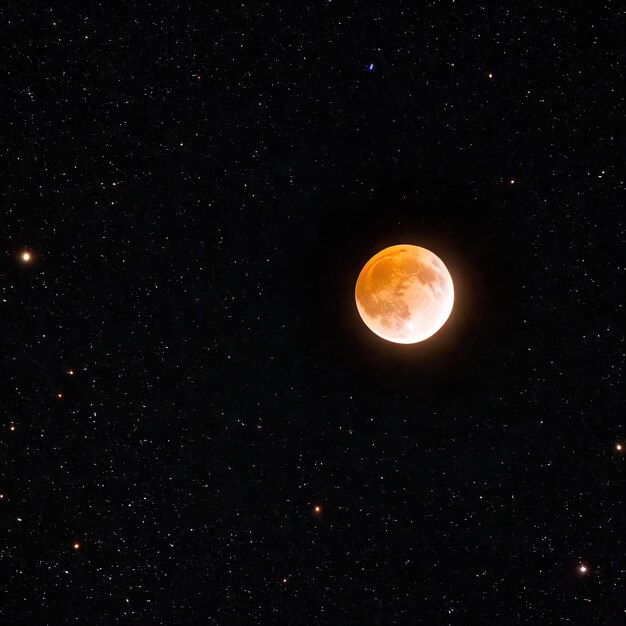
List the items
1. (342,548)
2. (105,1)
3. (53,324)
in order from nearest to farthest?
(105,1), (53,324), (342,548)

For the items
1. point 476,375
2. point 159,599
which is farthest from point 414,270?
point 159,599

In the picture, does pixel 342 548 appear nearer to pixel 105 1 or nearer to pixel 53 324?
pixel 53 324

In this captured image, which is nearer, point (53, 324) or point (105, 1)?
point (105, 1)

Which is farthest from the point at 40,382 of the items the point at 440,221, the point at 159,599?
the point at 440,221

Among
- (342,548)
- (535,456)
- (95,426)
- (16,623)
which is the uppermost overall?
(95,426)

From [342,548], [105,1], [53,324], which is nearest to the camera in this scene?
[105,1]

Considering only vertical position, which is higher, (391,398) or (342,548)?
(391,398)
